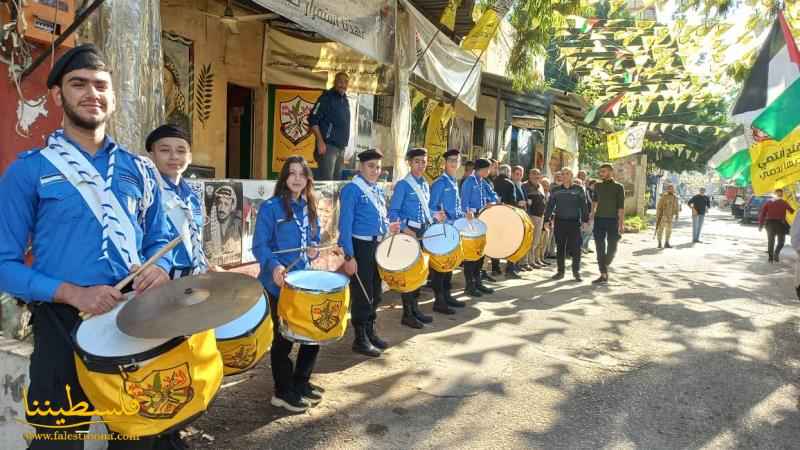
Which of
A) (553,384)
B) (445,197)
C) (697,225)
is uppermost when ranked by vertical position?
(445,197)

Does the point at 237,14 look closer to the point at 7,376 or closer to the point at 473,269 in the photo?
the point at 473,269

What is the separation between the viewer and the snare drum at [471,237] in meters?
6.80

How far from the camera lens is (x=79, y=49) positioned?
1967 mm

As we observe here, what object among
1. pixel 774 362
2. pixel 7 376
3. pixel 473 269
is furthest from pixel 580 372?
pixel 7 376

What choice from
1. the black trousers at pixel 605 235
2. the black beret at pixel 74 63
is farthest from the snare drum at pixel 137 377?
the black trousers at pixel 605 235

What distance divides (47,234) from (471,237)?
532cm

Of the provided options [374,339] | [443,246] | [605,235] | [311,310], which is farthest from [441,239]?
[605,235]

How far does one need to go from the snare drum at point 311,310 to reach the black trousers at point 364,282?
4.94 ft

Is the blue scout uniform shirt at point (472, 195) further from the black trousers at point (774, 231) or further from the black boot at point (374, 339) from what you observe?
the black trousers at point (774, 231)

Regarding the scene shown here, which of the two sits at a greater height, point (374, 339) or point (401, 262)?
point (401, 262)

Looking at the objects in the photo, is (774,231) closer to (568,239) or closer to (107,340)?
(568,239)

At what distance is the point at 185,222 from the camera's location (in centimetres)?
312

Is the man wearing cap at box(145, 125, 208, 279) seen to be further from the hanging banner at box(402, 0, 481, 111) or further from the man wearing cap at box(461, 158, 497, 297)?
the man wearing cap at box(461, 158, 497, 297)

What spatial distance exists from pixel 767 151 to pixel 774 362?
2.76 m
